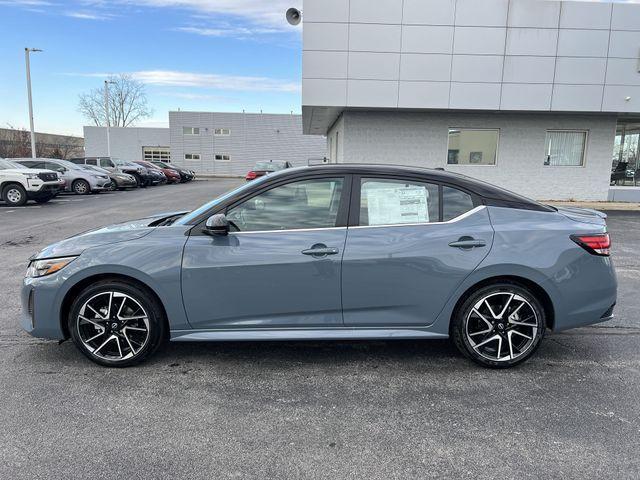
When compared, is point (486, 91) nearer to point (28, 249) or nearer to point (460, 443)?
point (28, 249)

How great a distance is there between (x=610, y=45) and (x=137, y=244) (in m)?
17.3

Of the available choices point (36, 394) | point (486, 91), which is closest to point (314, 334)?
point (36, 394)

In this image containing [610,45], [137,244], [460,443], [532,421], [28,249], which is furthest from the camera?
[610,45]

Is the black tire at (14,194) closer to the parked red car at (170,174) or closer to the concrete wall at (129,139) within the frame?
the parked red car at (170,174)

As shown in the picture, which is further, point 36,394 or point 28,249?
point 28,249

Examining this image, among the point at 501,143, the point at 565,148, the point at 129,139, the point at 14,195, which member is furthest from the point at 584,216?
the point at 129,139

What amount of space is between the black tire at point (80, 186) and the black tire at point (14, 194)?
17.0 ft

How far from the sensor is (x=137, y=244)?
3.60 m

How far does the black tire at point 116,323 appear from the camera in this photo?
11.8 ft

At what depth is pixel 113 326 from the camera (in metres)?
3.66

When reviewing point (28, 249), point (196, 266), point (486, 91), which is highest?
point (486, 91)

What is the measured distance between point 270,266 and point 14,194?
16086mm

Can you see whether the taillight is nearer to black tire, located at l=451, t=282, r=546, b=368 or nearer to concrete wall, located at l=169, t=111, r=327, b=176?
black tire, located at l=451, t=282, r=546, b=368

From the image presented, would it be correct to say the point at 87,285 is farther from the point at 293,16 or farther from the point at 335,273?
the point at 293,16
